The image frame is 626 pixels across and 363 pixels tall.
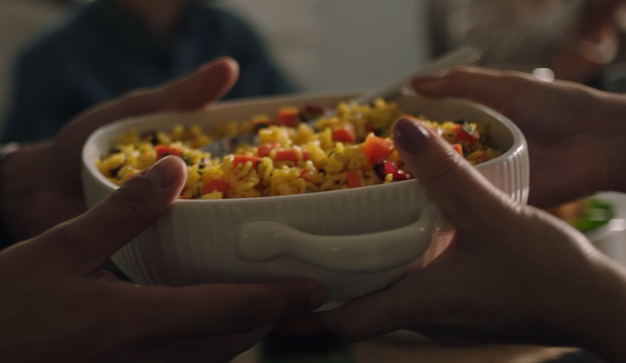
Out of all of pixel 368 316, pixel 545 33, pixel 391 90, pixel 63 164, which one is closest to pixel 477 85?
pixel 391 90

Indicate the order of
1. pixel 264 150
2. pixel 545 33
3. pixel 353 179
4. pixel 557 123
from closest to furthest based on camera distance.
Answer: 1. pixel 353 179
2. pixel 264 150
3. pixel 557 123
4. pixel 545 33

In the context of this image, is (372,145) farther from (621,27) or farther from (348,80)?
(348,80)

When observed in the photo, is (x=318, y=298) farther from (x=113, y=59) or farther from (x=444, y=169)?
(x=113, y=59)

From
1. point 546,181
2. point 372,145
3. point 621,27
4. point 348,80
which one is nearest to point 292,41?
point 348,80

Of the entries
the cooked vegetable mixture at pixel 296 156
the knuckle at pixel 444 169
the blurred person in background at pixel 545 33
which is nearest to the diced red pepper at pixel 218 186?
the cooked vegetable mixture at pixel 296 156

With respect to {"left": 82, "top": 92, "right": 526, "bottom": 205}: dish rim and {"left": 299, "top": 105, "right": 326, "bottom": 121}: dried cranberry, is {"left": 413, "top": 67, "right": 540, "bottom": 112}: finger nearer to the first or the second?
{"left": 82, "top": 92, "right": 526, "bottom": 205}: dish rim

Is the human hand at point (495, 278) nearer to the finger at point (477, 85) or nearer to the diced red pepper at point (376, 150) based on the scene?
the diced red pepper at point (376, 150)
